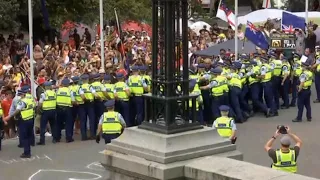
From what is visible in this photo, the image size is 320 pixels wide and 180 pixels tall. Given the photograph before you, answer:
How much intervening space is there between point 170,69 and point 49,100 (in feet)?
29.7

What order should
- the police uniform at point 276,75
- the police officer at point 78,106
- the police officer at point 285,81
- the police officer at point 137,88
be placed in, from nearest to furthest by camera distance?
the police officer at point 78,106 < the police officer at point 137,88 < the police uniform at point 276,75 < the police officer at point 285,81

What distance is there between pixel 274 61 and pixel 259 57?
1.46ft

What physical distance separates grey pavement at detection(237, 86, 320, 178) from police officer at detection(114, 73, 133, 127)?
2881 millimetres

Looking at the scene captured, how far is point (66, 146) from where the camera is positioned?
15.9 metres

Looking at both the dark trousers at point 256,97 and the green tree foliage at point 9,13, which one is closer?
the dark trousers at point 256,97

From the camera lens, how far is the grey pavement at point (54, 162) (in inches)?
519

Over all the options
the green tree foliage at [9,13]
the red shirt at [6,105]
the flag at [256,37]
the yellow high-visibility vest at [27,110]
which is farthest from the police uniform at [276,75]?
the green tree foliage at [9,13]

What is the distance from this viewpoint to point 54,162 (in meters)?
14.2

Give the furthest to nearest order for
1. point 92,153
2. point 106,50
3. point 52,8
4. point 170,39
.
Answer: point 52,8
point 106,50
point 92,153
point 170,39

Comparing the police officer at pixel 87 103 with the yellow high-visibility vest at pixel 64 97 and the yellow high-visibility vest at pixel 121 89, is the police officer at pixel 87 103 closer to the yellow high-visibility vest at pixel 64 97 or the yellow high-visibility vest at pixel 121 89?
the yellow high-visibility vest at pixel 64 97

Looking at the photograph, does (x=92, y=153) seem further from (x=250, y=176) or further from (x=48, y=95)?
(x=250, y=176)

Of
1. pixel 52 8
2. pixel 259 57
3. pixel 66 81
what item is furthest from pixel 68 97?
pixel 52 8

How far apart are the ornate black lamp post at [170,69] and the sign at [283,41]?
52.4 feet

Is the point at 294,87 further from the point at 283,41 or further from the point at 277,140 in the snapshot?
the point at 277,140
